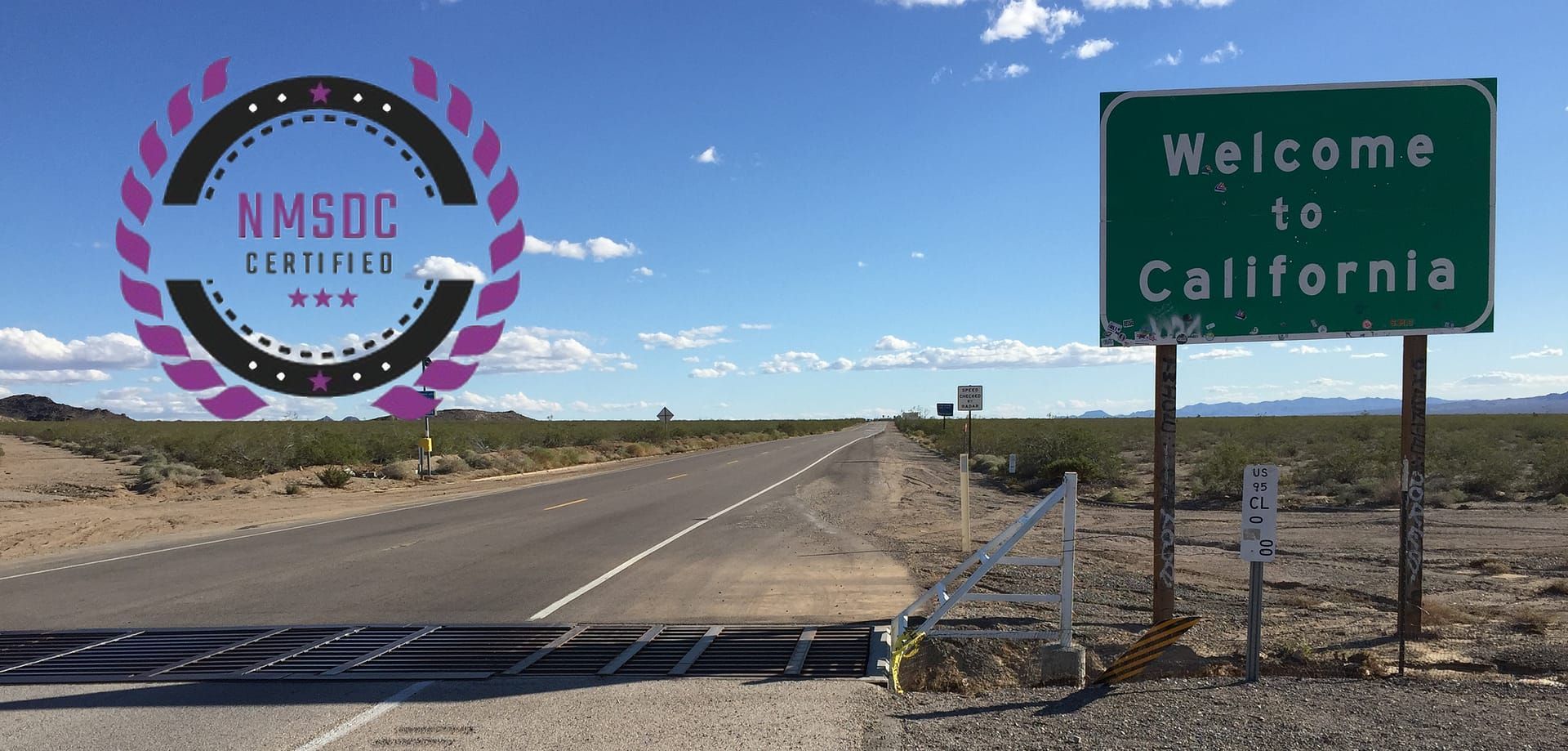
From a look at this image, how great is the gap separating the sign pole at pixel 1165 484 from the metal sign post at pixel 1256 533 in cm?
145

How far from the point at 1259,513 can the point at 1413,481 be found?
280 centimetres

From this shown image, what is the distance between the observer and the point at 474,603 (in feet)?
35.1

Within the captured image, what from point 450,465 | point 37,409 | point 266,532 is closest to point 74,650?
point 266,532

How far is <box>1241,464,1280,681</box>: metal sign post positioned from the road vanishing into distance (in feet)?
8.76

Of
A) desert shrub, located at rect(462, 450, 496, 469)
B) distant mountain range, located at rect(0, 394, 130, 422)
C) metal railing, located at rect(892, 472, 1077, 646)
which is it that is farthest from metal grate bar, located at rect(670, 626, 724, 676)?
distant mountain range, located at rect(0, 394, 130, 422)

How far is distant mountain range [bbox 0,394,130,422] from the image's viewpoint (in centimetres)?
13888

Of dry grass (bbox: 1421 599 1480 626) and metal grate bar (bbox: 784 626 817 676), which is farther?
dry grass (bbox: 1421 599 1480 626)

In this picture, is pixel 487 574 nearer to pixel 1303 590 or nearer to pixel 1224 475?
pixel 1303 590

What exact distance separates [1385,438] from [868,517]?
29.1 meters

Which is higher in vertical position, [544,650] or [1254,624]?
[1254,624]

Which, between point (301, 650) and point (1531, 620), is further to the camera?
point (1531, 620)

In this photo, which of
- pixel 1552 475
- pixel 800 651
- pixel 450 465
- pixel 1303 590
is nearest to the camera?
pixel 800 651

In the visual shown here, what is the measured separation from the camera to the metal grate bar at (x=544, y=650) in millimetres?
7631

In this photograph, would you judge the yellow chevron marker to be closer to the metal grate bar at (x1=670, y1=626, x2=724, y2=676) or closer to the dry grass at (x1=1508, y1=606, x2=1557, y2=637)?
the metal grate bar at (x1=670, y1=626, x2=724, y2=676)
